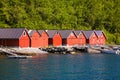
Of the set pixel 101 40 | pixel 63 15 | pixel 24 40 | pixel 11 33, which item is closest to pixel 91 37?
pixel 101 40

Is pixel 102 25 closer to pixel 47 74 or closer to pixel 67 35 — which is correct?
pixel 67 35

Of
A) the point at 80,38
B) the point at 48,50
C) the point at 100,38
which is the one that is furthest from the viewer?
the point at 100,38

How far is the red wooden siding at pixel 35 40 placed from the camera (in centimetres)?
10708

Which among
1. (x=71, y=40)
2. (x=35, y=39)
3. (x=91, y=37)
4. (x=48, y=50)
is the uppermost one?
(x=91, y=37)

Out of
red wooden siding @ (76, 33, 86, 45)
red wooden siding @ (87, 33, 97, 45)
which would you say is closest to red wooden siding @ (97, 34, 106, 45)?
red wooden siding @ (87, 33, 97, 45)

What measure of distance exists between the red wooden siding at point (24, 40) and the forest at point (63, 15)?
1230 inches

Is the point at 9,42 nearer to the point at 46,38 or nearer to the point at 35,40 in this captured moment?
the point at 35,40

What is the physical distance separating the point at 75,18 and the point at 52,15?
11.8 meters

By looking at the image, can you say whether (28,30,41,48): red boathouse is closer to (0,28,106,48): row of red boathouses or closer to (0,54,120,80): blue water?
(0,28,106,48): row of red boathouses

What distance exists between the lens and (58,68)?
67250 mm

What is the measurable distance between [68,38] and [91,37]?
1160cm

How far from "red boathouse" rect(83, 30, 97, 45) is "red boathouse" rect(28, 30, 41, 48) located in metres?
22.9

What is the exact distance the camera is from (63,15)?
6112 inches

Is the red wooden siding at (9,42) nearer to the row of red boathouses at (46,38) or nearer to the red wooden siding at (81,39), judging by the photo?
the row of red boathouses at (46,38)
